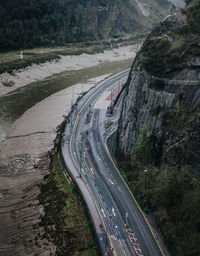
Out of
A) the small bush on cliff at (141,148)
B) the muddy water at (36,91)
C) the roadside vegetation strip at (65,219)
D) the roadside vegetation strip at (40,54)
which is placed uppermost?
the roadside vegetation strip at (40,54)

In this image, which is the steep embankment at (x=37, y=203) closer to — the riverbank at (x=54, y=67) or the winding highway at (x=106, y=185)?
the winding highway at (x=106, y=185)

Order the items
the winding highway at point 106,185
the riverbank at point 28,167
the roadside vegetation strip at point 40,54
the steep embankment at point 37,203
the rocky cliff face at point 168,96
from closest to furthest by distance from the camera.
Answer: the winding highway at point 106,185 → the steep embankment at point 37,203 → the riverbank at point 28,167 → the rocky cliff face at point 168,96 → the roadside vegetation strip at point 40,54

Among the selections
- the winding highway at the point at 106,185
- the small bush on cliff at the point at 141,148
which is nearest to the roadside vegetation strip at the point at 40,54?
the winding highway at the point at 106,185

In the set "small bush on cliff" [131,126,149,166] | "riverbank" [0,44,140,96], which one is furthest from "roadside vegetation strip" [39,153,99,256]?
"riverbank" [0,44,140,96]

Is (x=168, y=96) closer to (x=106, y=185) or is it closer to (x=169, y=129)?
(x=169, y=129)

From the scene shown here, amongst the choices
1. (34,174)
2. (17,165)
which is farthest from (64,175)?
(17,165)

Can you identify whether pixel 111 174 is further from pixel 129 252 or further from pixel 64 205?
pixel 129 252

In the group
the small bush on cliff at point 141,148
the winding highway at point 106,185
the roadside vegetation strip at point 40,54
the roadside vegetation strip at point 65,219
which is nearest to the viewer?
the winding highway at point 106,185
